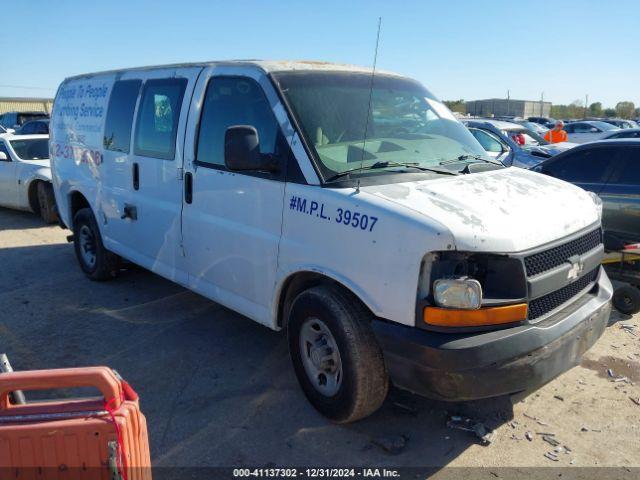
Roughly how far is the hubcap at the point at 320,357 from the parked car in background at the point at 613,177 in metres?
4.06

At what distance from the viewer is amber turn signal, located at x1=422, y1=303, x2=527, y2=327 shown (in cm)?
278

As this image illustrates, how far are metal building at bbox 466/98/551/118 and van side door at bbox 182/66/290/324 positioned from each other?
53.1m

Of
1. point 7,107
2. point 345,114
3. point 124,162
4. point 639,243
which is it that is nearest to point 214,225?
point 345,114

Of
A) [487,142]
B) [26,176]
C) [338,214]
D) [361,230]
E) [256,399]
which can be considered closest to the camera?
[361,230]

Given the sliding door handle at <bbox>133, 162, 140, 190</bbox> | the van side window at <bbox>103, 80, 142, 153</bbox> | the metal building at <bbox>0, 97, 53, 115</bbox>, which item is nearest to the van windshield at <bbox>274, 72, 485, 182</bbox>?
Result: the sliding door handle at <bbox>133, 162, 140, 190</bbox>

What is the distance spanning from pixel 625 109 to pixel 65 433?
256ft

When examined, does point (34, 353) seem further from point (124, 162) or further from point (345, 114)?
point (345, 114)

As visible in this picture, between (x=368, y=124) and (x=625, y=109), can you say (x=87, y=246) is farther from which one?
(x=625, y=109)

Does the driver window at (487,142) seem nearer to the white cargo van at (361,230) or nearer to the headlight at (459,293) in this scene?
the white cargo van at (361,230)

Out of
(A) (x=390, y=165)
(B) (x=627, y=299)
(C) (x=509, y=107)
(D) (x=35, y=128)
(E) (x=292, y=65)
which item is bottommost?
(B) (x=627, y=299)

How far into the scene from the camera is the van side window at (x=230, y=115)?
12.0 feet

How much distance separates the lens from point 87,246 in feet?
20.8

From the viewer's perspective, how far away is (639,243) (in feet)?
17.5

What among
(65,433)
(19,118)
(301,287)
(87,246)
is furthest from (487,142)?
(19,118)
